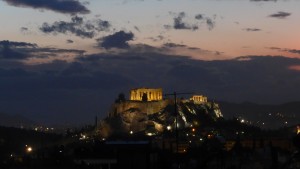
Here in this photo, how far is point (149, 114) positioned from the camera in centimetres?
13988

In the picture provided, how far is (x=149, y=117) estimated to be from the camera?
138m

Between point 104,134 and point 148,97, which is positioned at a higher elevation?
point 148,97

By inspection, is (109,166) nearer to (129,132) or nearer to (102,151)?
(102,151)

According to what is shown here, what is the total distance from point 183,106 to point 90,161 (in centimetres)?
11154

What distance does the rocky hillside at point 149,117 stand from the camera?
13338cm

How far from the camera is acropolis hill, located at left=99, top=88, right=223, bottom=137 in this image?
5256 inches

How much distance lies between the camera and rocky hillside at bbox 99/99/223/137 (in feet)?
438

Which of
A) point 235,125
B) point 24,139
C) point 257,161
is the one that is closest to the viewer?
point 257,161

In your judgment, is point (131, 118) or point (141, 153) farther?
point (131, 118)

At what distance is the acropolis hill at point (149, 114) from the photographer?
438ft

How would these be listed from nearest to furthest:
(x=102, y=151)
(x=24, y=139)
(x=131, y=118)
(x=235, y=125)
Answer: (x=102, y=151) < (x=24, y=139) < (x=235, y=125) < (x=131, y=118)

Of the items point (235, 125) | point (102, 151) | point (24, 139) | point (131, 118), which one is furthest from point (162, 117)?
point (102, 151)

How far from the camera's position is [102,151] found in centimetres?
3612

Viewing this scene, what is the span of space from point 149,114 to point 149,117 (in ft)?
6.55
